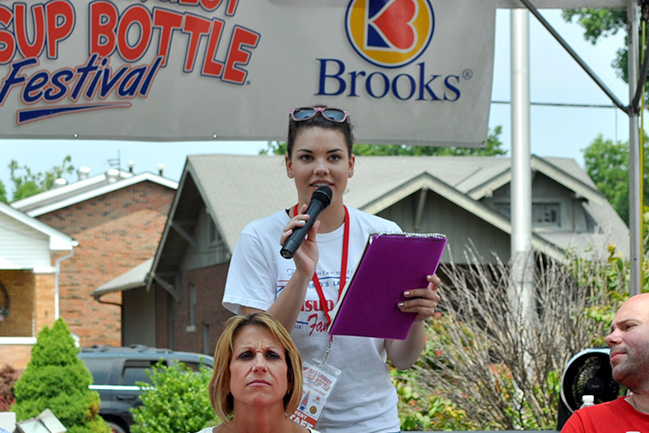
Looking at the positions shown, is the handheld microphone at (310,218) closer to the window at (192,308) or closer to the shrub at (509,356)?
the shrub at (509,356)

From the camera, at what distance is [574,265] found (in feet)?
32.6

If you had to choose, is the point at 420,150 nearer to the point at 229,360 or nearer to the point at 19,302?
the point at 19,302

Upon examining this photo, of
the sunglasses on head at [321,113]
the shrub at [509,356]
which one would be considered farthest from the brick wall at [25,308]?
the sunglasses on head at [321,113]

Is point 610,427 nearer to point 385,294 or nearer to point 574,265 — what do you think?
point 385,294

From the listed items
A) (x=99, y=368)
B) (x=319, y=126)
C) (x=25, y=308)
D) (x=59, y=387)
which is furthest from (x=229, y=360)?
(x=25, y=308)

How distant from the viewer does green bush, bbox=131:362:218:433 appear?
9.77m

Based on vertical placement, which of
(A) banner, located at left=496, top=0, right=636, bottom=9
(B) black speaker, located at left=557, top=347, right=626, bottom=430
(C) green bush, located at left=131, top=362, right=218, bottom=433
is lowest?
(C) green bush, located at left=131, top=362, right=218, bottom=433

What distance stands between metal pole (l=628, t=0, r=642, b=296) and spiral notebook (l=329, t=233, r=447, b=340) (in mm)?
1690

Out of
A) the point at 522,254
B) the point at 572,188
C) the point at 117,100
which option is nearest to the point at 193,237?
the point at 572,188

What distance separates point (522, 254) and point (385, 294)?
7.33 metres

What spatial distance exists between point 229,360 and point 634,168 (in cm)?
229

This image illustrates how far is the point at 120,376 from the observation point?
Result: 592 inches

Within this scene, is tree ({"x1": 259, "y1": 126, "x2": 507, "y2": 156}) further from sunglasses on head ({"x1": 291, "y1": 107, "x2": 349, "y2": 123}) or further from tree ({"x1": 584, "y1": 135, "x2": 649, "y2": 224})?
sunglasses on head ({"x1": 291, "y1": 107, "x2": 349, "y2": 123})

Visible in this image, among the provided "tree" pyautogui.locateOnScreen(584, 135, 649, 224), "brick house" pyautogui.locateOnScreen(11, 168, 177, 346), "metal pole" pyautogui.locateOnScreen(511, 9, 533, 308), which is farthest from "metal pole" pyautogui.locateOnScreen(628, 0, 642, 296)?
"tree" pyautogui.locateOnScreen(584, 135, 649, 224)
